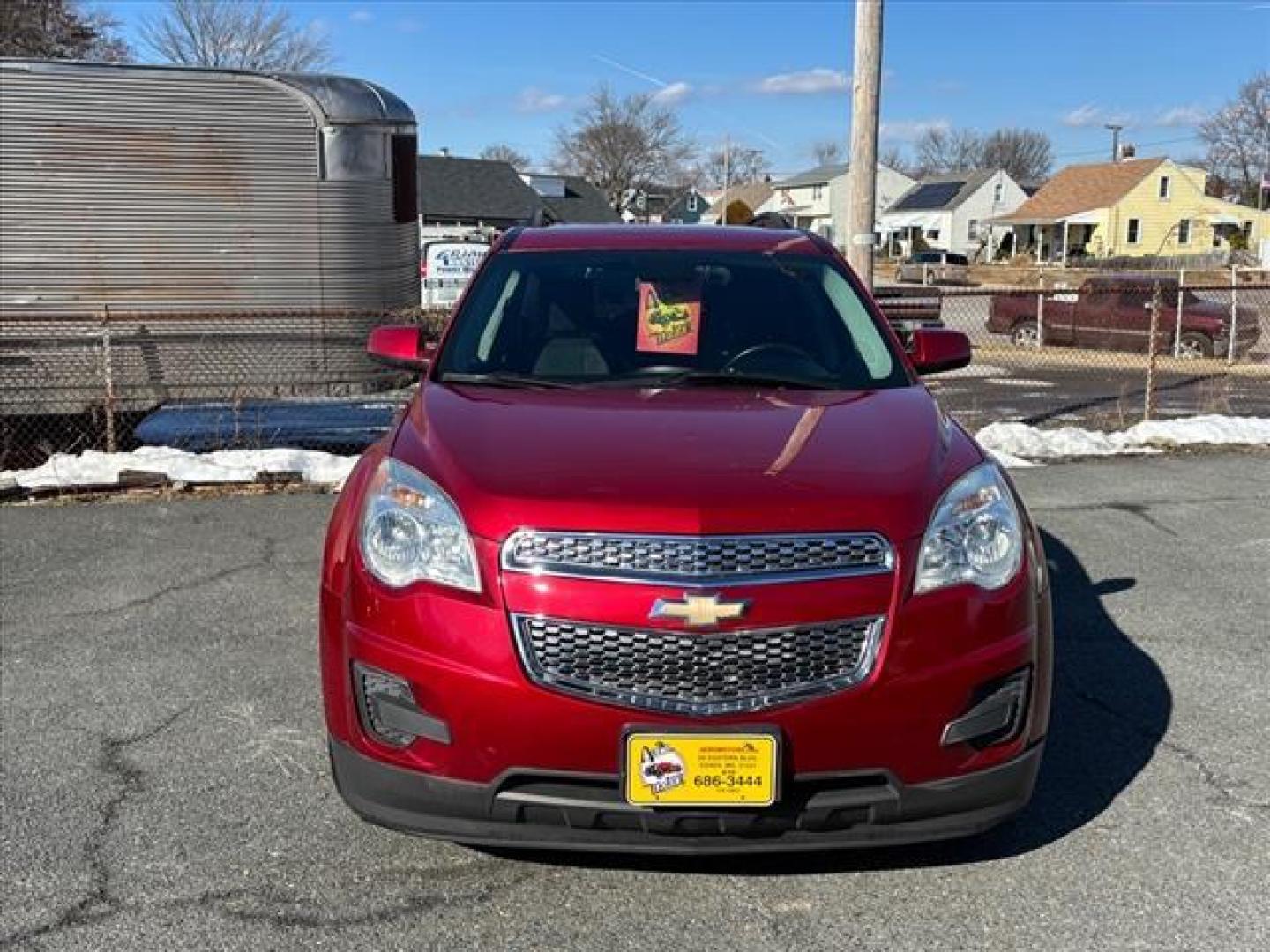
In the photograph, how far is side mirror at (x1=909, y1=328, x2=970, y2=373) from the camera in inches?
175

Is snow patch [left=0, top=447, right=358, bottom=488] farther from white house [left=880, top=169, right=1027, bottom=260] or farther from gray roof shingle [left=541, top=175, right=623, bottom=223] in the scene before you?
white house [left=880, top=169, right=1027, bottom=260]

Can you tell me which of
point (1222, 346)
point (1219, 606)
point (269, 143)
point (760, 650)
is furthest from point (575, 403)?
point (1222, 346)

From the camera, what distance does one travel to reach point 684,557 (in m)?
2.63

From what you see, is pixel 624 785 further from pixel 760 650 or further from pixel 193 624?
pixel 193 624

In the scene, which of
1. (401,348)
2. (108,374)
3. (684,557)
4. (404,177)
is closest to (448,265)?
(404,177)

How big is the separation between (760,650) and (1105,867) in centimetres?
130

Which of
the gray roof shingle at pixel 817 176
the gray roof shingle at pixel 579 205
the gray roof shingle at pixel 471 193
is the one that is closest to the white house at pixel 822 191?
the gray roof shingle at pixel 817 176

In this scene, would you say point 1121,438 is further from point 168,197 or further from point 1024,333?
point 1024,333

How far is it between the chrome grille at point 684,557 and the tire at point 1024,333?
67.3ft

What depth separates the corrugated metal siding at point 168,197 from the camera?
25.9 ft

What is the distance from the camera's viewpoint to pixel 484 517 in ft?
8.99

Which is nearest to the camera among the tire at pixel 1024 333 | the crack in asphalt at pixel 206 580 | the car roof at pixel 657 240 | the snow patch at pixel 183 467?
the car roof at pixel 657 240

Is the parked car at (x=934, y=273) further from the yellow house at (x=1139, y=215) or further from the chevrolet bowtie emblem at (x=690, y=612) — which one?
the chevrolet bowtie emblem at (x=690, y=612)

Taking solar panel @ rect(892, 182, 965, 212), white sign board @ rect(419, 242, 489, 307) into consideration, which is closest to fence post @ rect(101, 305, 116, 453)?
white sign board @ rect(419, 242, 489, 307)
